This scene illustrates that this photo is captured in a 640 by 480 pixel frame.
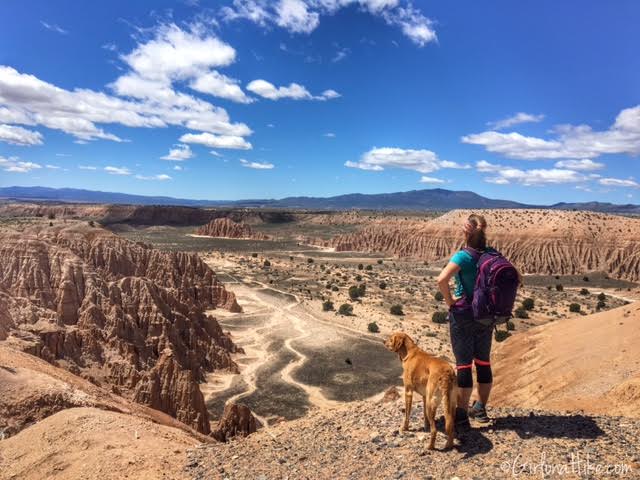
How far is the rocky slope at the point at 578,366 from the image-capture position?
1295 centimetres

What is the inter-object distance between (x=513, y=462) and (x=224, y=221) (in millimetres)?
148727

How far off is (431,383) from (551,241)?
90.0 meters

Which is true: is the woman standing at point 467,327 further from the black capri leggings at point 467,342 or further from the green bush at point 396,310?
the green bush at point 396,310

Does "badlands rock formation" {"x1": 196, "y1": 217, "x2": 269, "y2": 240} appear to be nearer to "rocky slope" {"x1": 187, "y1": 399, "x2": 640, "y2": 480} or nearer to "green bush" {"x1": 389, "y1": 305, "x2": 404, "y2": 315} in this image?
"green bush" {"x1": 389, "y1": 305, "x2": 404, "y2": 315}

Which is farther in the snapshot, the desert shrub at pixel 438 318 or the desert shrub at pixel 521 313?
the desert shrub at pixel 521 313

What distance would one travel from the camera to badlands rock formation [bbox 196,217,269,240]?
481 ft

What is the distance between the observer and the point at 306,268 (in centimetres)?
8412

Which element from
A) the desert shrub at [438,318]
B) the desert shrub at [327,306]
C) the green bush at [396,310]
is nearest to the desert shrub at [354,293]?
the desert shrub at [327,306]

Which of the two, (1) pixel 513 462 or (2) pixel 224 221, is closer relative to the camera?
(1) pixel 513 462

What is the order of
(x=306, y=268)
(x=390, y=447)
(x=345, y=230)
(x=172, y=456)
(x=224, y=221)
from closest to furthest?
(x=390, y=447)
(x=172, y=456)
(x=306, y=268)
(x=224, y=221)
(x=345, y=230)

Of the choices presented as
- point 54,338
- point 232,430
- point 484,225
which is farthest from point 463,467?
point 54,338

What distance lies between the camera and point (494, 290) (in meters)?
6.99

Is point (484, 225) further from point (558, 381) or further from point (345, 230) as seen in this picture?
point (345, 230)

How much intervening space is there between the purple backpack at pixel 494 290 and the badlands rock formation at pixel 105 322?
1601 cm
